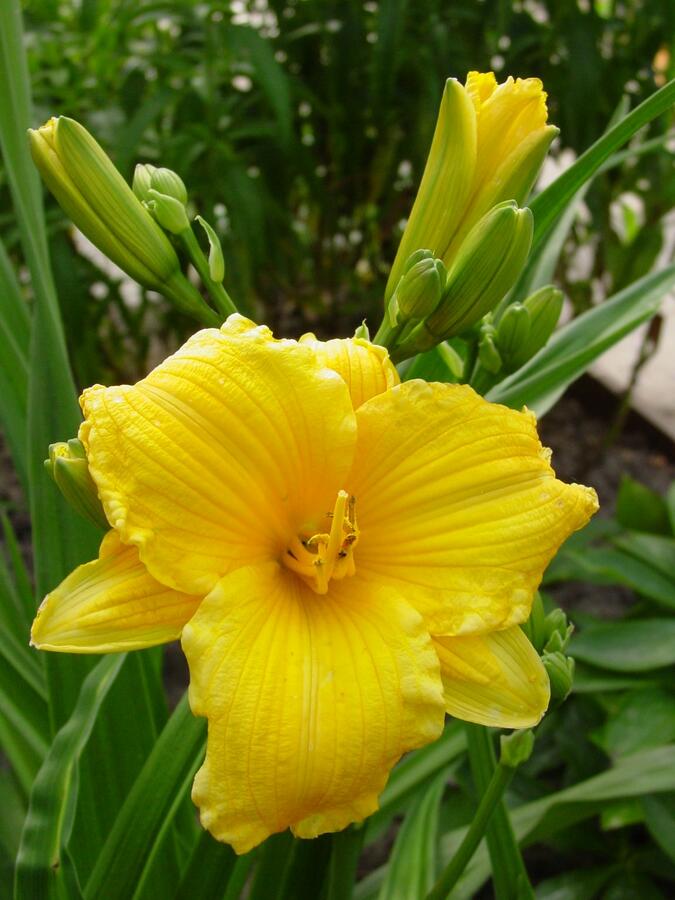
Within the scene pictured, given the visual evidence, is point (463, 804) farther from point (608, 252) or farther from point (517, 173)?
point (608, 252)

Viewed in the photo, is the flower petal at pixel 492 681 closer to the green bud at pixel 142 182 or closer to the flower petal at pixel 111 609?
the flower petal at pixel 111 609

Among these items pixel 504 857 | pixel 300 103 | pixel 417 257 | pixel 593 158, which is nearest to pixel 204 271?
pixel 417 257

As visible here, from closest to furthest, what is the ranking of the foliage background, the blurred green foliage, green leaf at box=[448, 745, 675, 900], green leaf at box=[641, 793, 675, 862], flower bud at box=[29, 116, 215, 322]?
1. flower bud at box=[29, 116, 215, 322]
2. the foliage background
3. green leaf at box=[448, 745, 675, 900]
4. green leaf at box=[641, 793, 675, 862]
5. the blurred green foliage

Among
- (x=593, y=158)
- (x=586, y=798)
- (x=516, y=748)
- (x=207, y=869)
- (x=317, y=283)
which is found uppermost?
(x=593, y=158)

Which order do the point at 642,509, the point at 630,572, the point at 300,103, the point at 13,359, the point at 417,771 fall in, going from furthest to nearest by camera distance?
the point at 300,103 < the point at 642,509 < the point at 630,572 < the point at 417,771 < the point at 13,359

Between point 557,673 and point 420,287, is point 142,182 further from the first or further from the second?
point 557,673

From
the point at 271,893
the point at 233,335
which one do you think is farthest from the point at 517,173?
the point at 271,893

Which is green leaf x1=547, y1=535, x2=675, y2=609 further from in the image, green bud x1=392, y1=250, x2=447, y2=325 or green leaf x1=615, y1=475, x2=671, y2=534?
green bud x1=392, y1=250, x2=447, y2=325

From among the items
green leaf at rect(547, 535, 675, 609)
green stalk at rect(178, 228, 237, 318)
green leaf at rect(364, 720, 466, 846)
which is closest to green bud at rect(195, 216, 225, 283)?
green stalk at rect(178, 228, 237, 318)
